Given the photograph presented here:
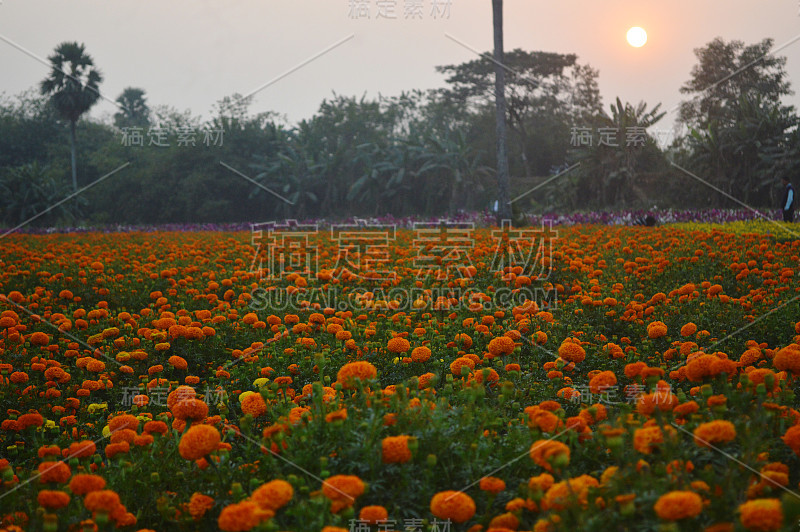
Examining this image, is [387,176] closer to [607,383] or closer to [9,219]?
[9,219]

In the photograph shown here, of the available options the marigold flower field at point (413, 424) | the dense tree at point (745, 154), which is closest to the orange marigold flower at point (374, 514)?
the marigold flower field at point (413, 424)

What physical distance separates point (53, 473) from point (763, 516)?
7.31 ft

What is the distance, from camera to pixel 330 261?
9258 millimetres

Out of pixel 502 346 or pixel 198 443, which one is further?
pixel 502 346

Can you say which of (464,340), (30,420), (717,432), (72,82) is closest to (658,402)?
(717,432)

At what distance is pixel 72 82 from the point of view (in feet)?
101

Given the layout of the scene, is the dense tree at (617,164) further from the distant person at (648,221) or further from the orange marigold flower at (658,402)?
the orange marigold flower at (658,402)

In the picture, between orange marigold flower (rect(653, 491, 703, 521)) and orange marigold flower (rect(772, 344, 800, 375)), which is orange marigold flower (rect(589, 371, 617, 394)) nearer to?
orange marigold flower (rect(772, 344, 800, 375))

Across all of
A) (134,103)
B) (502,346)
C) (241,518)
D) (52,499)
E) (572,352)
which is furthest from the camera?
(134,103)

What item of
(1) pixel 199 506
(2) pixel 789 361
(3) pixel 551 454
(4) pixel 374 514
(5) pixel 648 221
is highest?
(5) pixel 648 221

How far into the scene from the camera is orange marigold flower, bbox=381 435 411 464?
2.07 metres

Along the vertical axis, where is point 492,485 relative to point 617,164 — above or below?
below

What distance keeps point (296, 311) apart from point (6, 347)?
7.62 feet

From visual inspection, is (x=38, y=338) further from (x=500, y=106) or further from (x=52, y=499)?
(x=500, y=106)
